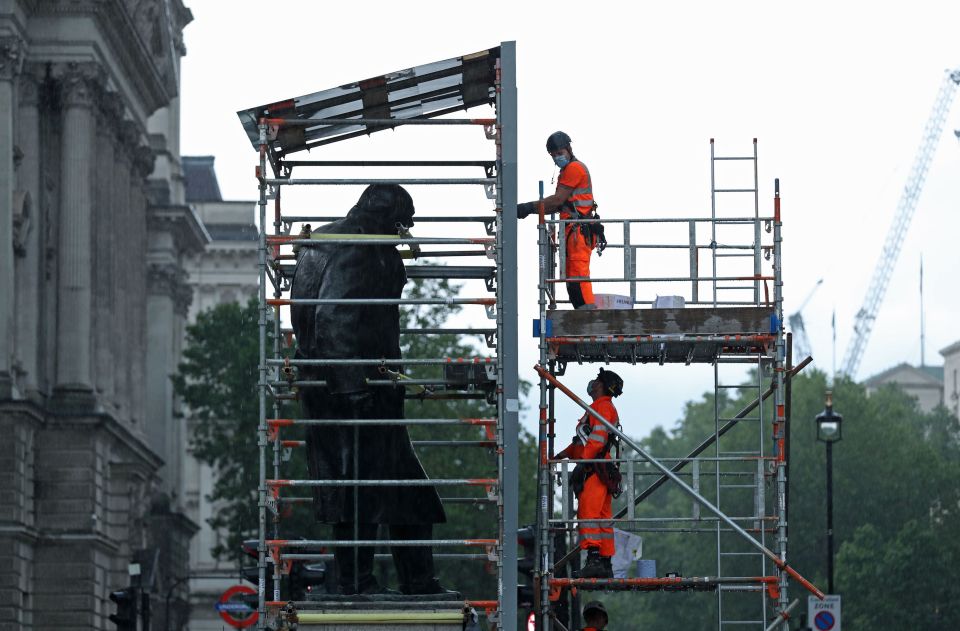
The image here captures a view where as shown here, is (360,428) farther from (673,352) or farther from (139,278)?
(139,278)

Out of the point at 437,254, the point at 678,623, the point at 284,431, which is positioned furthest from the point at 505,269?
the point at 678,623

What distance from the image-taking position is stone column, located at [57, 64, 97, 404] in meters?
66.2

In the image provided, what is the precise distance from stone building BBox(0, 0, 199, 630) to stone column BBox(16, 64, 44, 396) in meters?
0.05

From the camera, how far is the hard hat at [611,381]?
73.7 ft

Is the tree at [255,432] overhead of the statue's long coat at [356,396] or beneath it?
overhead

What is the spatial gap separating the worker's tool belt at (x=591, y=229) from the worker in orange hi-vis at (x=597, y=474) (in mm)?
1182

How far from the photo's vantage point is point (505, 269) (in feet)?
64.8

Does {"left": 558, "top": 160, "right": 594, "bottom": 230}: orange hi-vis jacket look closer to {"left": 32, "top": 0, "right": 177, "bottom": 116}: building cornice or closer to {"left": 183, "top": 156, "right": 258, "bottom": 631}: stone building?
{"left": 32, "top": 0, "right": 177, "bottom": 116}: building cornice

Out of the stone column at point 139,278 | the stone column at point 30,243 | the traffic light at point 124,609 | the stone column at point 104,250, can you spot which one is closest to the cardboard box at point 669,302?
the traffic light at point 124,609

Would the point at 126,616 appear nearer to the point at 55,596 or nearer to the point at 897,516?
the point at 55,596

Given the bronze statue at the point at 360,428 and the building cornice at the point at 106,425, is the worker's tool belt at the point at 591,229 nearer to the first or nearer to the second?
the bronze statue at the point at 360,428

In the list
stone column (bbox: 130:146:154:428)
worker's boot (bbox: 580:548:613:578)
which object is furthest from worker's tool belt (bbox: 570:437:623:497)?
stone column (bbox: 130:146:154:428)

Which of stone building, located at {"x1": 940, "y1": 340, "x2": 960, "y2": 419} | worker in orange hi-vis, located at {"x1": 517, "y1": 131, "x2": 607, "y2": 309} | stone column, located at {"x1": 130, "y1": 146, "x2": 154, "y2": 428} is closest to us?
worker in orange hi-vis, located at {"x1": 517, "y1": 131, "x2": 607, "y2": 309}

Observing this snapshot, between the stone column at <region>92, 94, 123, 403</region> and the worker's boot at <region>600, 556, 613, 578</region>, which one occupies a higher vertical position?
the stone column at <region>92, 94, 123, 403</region>
